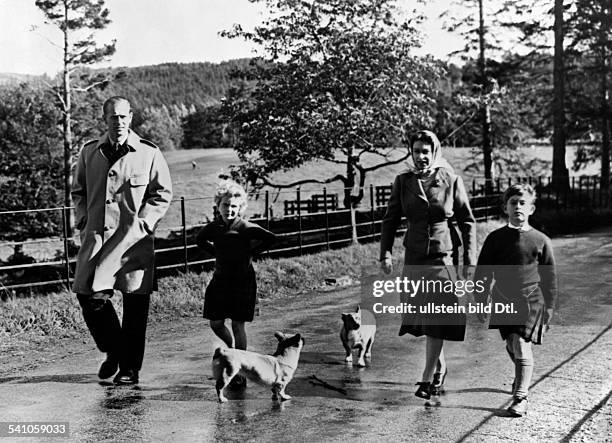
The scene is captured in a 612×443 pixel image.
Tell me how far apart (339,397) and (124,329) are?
180 centimetres

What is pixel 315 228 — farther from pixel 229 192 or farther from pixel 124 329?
pixel 124 329

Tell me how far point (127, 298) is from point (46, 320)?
290 cm

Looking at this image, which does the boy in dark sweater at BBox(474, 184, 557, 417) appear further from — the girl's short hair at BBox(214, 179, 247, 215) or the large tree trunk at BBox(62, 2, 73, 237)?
the large tree trunk at BBox(62, 2, 73, 237)

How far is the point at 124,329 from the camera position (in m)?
5.90

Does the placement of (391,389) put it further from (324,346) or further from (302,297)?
(302,297)

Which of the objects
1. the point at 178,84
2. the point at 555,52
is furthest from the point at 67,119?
the point at 178,84

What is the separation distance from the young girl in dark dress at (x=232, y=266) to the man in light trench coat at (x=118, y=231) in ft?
1.59

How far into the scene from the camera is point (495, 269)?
525cm

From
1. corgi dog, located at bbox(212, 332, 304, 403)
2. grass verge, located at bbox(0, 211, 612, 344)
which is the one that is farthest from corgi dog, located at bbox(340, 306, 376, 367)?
grass verge, located at bbox(0, 211, 612, 344)

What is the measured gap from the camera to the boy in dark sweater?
514 cm

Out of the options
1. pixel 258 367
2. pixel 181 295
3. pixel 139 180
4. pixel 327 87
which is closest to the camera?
pixel 258 367

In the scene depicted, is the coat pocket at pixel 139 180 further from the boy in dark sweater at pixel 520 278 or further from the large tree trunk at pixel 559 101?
the large tree trunk at pixel 559 101

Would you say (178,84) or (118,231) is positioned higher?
(178,84)

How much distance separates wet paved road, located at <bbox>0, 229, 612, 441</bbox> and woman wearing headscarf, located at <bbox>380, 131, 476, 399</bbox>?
45cm
